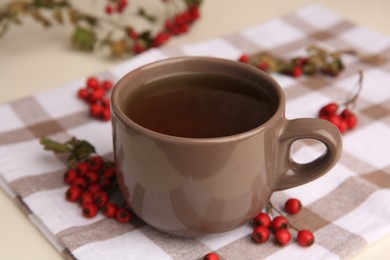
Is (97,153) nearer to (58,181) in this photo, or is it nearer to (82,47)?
(58,181)

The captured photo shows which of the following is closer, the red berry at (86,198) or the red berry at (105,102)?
the red berry at (86,198)

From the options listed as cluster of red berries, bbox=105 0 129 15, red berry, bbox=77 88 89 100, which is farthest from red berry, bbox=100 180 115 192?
cluster of red berries, bbox=105 0 129 15

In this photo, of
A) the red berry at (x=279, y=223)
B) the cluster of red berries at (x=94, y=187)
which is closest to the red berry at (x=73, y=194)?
the cluster of red berries at (x=94, y=187)

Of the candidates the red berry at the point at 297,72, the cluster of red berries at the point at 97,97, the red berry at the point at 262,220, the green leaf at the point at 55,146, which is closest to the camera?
the red berry at the point at 262,220

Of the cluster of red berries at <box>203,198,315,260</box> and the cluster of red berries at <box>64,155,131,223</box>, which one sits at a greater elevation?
the cluster of red berries at <box>64,155,131,223</box>

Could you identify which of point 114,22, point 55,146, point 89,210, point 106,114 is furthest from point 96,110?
point 114,22

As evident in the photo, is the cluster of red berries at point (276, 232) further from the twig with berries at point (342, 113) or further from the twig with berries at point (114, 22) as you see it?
the twig with berries at point (114, 22)

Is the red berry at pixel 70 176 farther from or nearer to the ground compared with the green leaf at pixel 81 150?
nearer to the ground

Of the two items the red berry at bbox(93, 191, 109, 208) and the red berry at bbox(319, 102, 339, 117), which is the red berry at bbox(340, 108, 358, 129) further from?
the red berry at bbox(93, 191, 109, 208)
